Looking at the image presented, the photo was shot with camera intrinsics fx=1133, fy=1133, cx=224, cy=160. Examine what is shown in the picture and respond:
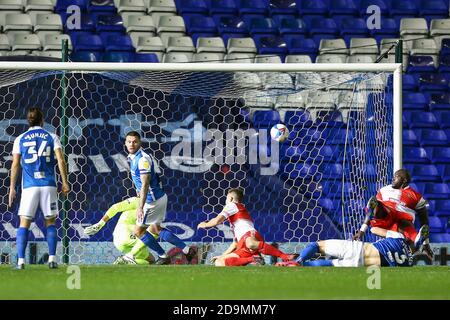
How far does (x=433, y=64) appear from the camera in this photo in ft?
59.1

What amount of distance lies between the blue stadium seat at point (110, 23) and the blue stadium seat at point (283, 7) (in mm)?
2497

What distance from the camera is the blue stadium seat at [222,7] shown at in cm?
1816

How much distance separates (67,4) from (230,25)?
2.60 m

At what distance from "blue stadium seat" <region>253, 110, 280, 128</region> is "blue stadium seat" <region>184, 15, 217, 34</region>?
2993mm

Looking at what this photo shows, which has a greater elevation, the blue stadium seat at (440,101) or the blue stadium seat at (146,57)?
the blue stadium seat at (146,57)

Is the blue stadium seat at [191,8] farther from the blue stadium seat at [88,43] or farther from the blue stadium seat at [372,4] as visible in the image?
the blue stadium seat at [372,4]

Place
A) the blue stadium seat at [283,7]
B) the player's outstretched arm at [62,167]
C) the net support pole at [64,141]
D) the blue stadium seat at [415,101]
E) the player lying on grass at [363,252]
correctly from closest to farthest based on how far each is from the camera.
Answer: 1. the player's outstretched arm at [62,167]
2. the player lying on grass at [363,252]
3. the net support pole at [64,141]
4. the blue stadium seat at [415,101]
5. the blue stadium seat at [283,7]

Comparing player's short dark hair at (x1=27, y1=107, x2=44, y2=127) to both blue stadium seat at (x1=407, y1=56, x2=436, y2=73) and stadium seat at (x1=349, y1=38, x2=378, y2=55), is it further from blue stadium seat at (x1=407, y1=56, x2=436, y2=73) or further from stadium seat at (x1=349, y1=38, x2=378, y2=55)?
blue stadium seat at (x1=407, y1=56, x2=436, y2=73)

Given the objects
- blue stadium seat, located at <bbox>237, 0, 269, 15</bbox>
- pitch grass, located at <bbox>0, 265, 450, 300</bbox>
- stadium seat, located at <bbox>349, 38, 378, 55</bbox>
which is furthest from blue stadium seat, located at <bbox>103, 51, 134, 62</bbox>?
pitch grass, located at <bbox>0, 265, 450, 300</bbox>

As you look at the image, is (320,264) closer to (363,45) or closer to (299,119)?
(299,119)

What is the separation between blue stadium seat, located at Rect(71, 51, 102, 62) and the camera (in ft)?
55.5

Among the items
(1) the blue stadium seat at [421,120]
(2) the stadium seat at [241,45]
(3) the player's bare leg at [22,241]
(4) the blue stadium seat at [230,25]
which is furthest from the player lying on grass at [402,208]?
(4) the blue stadium seat at [230,25]

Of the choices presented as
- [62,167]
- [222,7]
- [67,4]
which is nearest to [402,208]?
[62,167]

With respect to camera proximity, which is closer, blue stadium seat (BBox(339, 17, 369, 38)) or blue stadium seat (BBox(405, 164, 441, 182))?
blue stadium seat (BBox(405, 164, 441, 182))
